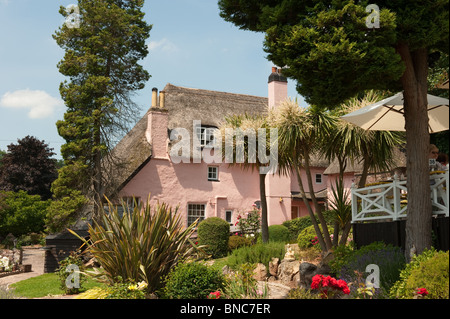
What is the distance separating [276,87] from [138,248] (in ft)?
55.9

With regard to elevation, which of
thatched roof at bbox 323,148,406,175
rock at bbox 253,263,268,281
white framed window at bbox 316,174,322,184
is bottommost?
rock at bbox 253,263,268,281

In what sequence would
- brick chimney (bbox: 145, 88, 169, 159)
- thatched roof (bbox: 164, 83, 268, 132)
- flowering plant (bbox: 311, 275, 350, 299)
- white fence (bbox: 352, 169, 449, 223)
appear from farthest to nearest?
thatched roof (bbox: 164, 83, 268, 132) < brick chimney (bbox: 145, 88, 169, 159) < white fence (bbox: 352, 169, 449, 223) < flowering plant (bbox: 311, 275, 350, 299)

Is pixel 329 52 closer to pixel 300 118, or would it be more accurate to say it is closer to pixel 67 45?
pixel 300 118

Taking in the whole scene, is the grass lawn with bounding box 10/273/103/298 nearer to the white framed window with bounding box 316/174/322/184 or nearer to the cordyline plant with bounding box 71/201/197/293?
the cordyline plant with bounding box 71/201/197/293

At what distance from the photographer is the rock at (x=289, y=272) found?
454 inches

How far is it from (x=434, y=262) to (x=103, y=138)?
57.2 ft

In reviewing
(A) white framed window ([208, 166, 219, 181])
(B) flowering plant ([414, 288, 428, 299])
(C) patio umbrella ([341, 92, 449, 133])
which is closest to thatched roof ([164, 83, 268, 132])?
(A) white framed window ([208, 166, 219, 181])

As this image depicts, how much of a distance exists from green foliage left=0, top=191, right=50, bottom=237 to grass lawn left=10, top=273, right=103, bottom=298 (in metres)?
13.4

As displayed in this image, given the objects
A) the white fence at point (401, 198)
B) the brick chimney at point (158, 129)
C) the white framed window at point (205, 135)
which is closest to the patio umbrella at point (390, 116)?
the white fence at point (401, 198)

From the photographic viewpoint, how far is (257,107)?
29.0 meters

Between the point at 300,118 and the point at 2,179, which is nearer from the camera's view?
the point at 300,118

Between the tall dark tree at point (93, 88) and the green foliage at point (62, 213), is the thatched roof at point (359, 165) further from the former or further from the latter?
the green foliage at point (62, 213)

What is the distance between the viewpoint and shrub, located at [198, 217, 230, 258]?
728 inches
